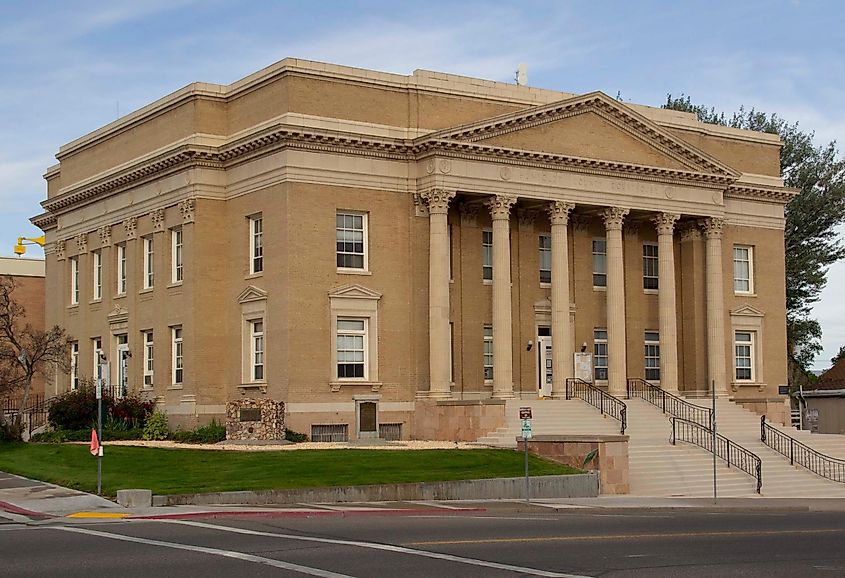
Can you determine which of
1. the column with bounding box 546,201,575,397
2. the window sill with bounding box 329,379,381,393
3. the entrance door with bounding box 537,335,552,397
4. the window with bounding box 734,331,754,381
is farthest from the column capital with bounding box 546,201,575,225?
the window with bounding box 734,331,754,381

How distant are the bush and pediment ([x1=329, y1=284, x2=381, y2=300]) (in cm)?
838

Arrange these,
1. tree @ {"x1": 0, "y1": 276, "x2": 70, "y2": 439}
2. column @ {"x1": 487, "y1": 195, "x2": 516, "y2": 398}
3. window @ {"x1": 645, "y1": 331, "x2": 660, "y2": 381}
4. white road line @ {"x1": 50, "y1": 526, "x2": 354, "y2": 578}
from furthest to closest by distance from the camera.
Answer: window @ {"x1": 645, "y1": 331, "x2": 660, "y2": 381} → tree @ {"x1": 0, "y1": 276, "x2": 70, "y2": 439} → column @ {"x1": 487, "y1": 195, "x2": 516, "y2": 398} → white road line @ {"x1": 50, "y1": 526, "x2": 354, "y2": 578}

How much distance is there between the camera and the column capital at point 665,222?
53250 millimetres

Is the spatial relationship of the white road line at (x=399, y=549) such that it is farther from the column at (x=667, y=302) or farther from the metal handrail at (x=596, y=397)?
the column at (x=667, y=302)

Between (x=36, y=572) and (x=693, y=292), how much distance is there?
1654 inches

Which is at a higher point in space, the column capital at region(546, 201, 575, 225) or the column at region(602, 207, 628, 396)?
the column capital at region(546, 201, 575, 225)

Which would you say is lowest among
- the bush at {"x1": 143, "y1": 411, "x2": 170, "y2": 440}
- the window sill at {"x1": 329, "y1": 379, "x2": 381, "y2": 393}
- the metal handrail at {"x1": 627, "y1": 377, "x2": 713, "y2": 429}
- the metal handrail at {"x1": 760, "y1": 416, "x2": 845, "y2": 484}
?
the metal handrail at {"x1": 760, "y1": 416, "x2": 845, "y2": 484}

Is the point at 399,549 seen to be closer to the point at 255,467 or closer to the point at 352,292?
the point at 255,467

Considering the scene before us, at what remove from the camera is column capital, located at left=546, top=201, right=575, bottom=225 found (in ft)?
165

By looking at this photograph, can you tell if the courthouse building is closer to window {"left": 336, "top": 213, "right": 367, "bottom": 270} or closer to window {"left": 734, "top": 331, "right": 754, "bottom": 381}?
window {"left": 336, "top": 213, "right": 367, "bottom": 270}

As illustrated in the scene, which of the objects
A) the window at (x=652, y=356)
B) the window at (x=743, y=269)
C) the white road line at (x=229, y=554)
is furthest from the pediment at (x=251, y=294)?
the white road line at (x=229, y=554)

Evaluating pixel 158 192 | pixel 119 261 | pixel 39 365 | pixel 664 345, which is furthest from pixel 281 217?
pixel 39 365

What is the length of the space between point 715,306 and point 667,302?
287cm

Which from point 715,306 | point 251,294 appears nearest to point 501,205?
point 251,294
